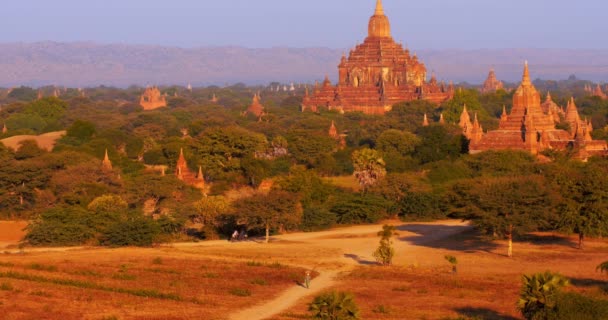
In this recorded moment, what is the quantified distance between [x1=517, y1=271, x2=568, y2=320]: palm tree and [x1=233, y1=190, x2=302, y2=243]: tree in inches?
896

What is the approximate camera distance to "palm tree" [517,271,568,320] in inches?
1325

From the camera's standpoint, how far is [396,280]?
44.4m

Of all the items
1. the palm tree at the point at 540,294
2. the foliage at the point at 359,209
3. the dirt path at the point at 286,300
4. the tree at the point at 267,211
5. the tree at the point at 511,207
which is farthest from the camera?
the foliage at the point at 359,209

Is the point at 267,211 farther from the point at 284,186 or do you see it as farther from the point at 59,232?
the point at 59,232

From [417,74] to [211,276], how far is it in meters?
82.3

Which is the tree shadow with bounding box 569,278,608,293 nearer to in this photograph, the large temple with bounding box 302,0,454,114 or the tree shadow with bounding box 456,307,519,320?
the tree shadow with bounding box 456,307,519,320

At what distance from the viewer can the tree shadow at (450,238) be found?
5353 centimetres

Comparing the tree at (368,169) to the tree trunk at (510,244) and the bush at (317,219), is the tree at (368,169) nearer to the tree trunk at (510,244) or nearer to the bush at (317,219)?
the bush at (317,219)

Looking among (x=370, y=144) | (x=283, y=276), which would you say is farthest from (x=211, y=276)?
(x=370, y=144)

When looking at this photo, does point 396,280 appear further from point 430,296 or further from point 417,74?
point 417,74

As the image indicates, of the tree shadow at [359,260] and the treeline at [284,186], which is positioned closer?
the tree shadow at [359,260]

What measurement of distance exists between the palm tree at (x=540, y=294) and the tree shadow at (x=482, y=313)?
260cm

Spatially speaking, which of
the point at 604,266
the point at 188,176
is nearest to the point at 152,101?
the point at 188,176

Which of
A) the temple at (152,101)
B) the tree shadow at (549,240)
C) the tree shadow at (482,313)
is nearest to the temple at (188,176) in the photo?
the tree shadow at (549,240)
